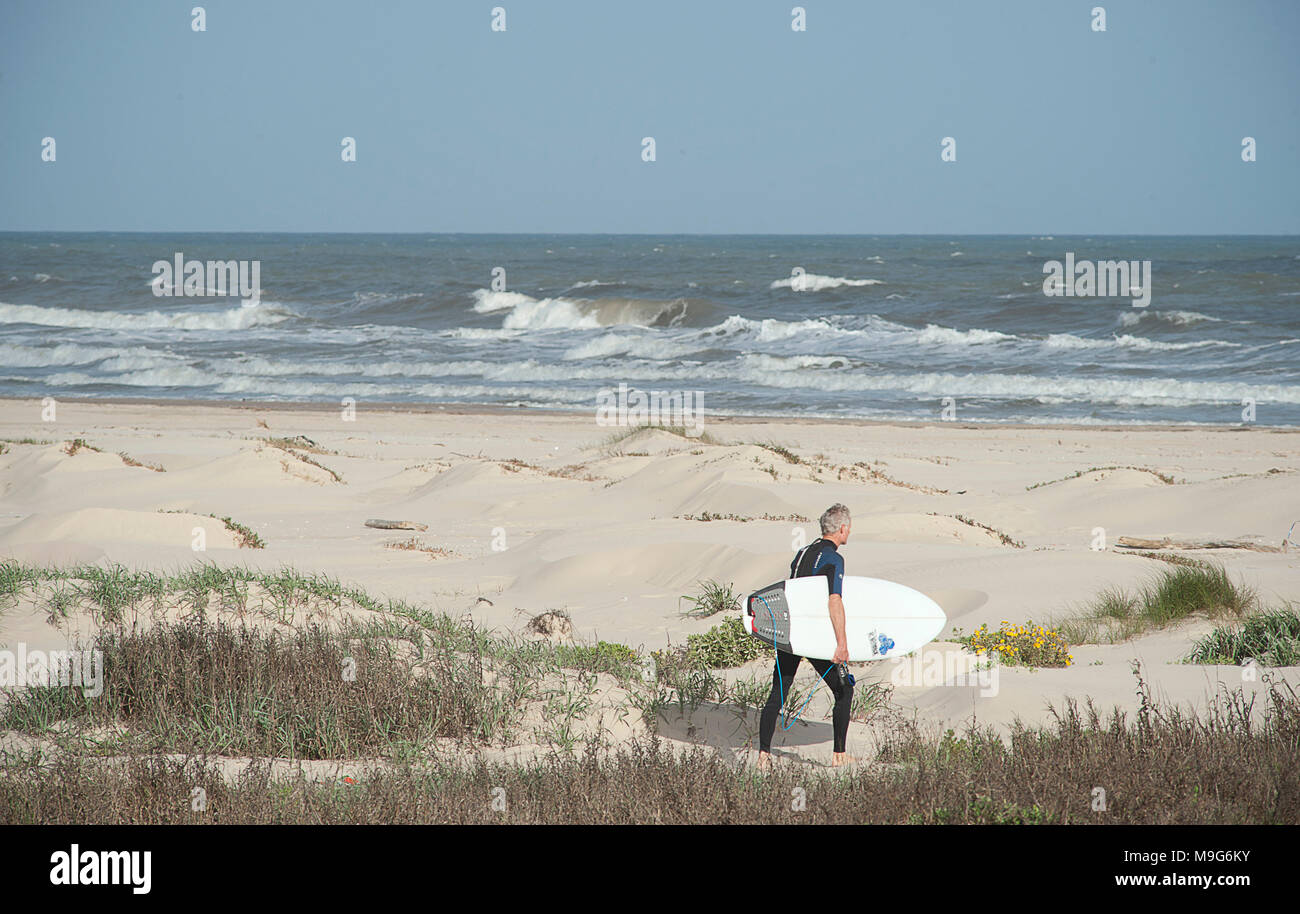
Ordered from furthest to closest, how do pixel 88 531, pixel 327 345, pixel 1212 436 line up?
pixel 327 345 < pixel 1212 436 < pixel 88 531

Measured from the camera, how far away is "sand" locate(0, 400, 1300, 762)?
22.9ft

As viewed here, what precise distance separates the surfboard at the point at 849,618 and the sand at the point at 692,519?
60cm

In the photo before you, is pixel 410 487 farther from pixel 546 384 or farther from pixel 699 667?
pixel 546 384

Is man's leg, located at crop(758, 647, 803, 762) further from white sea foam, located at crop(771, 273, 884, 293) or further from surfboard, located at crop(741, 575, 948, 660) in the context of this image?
white sea foam, located at crop(771, 273, 884, 293)

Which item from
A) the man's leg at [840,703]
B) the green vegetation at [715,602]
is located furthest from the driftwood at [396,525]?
the man's leg at [840,703]

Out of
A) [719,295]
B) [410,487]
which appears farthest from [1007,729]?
[719,295]

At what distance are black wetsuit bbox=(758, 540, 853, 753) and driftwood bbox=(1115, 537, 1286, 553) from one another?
22.1ft

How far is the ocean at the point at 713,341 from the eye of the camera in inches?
1008

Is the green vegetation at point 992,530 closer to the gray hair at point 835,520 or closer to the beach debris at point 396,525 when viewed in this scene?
the beach debris at point 396,525

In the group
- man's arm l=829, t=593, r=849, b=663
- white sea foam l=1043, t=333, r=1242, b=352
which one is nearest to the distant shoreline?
white sea foam l=1043, t=333, r=1242, b=352

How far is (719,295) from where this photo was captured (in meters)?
49.1

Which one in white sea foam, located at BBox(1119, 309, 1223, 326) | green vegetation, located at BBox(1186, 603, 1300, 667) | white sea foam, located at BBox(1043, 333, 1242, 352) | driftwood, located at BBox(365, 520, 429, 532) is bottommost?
driftwood, located at BBox(365, 520, 429, 532)

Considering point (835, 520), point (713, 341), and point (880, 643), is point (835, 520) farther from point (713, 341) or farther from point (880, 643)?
point (713, 341)
